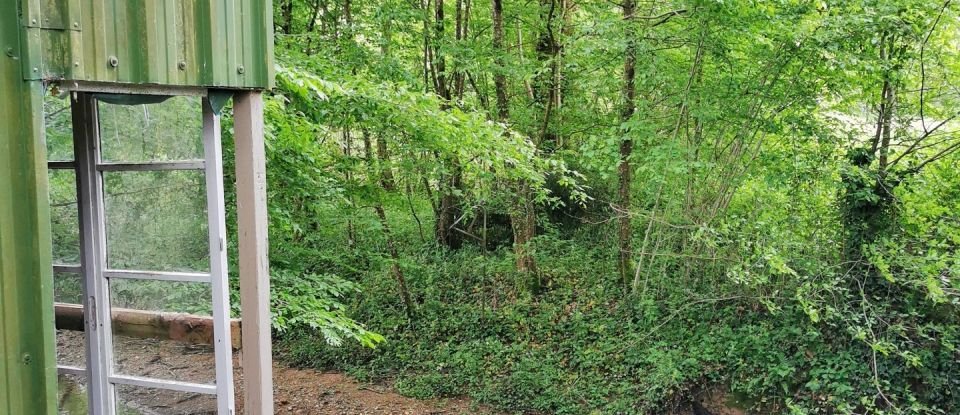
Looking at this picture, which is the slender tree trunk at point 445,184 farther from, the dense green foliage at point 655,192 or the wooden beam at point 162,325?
the wooden beam at point 162,325

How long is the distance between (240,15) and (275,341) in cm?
809

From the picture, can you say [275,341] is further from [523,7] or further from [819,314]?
[819,314]

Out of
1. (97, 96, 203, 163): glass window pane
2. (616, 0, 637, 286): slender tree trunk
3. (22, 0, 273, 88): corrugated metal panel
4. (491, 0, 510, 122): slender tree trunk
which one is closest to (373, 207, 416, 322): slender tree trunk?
(491, 0, 510, 122): slender tree trunk

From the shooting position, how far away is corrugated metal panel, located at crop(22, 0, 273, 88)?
1.96 meters

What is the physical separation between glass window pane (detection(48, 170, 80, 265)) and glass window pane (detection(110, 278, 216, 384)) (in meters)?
0.25

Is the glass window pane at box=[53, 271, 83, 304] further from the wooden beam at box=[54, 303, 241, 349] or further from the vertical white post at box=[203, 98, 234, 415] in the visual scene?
the vertical white post at box=[203, 98, 234, 415]

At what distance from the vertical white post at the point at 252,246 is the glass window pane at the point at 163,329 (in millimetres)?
157

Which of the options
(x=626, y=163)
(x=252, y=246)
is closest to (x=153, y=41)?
(x=252, y=246)

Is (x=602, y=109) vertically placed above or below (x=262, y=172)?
above

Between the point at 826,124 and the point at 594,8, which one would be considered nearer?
the point at 826,124

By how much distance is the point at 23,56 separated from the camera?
1.88 metres

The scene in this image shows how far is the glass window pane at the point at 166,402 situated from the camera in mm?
2648

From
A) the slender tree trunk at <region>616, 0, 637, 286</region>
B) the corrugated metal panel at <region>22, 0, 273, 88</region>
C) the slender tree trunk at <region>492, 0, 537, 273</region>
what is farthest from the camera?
→ the slender tree trunk at <region>492, 0, 537, 273</region>

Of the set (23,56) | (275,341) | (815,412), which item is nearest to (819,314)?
(815,412)
